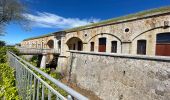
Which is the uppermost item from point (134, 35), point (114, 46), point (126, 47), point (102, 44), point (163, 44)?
point (134, 35)

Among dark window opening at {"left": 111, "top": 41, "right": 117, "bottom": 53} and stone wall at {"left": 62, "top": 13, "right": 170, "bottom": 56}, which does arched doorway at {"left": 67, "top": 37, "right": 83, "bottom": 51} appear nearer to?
stone wall at {"left": 62, "top": 13, "right": 170, "bottom": 56}

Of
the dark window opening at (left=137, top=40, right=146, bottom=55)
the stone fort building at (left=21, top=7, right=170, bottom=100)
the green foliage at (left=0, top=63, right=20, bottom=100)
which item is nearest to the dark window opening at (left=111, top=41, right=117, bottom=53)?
the stone fort building at (left=21, top=7, right=170, bottom=100)

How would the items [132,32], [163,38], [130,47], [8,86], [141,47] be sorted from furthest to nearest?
[130,47], [132,32], [141,47], [163,38], [8,86]

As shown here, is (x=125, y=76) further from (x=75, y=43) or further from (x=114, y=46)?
(x=75, y=43)

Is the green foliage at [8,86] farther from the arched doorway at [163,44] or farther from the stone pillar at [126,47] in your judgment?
the stone pillar at [126,47]

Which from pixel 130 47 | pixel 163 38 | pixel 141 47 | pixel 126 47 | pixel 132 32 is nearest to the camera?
pixel 163 38

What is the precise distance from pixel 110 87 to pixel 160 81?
4.71 metres

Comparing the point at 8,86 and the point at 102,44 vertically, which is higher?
the point at 102,44

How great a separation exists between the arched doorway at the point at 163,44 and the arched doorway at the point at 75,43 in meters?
14.4

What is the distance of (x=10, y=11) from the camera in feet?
87.4

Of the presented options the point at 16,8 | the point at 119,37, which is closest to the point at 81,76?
the point at 119,37

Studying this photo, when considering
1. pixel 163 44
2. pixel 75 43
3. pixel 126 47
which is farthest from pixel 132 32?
pixel 75 43

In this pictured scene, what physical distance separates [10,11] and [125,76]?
18548 millimetres

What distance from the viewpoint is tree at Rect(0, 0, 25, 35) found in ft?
85.1
